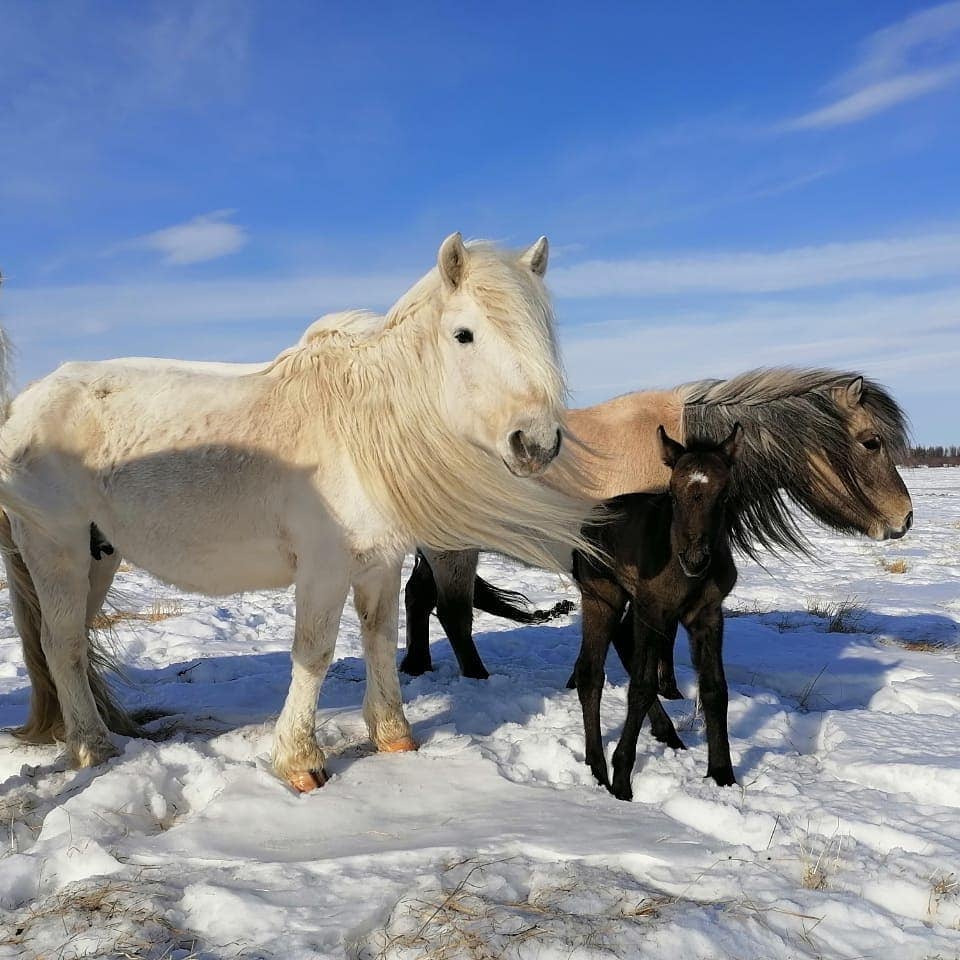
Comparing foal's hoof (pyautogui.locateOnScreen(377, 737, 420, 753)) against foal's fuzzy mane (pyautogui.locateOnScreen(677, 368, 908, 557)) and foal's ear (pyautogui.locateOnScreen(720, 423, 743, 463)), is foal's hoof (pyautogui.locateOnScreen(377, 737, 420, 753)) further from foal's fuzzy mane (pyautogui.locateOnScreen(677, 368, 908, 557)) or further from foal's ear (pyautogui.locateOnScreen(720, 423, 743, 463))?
foal's fuzzy mane (pyautogui.locateOnScreen(677, 368, 908, 557))

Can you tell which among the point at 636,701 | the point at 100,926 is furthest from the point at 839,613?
the point at 100,926

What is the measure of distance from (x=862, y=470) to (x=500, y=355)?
2.56m

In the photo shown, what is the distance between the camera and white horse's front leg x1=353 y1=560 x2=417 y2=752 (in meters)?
3.94

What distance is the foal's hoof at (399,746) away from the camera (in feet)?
12.9

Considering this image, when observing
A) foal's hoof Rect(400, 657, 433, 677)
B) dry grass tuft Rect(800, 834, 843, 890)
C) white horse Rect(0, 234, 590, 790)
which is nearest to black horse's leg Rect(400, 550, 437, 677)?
foal's hoof Rect(400, 657, 433, 677)

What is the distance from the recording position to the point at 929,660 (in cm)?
572

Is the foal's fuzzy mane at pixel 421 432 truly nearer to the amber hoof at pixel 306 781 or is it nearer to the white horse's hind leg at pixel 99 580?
the amber hoof at pixel 306 781

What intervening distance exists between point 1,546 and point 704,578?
11.4ft

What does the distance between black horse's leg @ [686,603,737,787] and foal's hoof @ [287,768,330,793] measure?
1686 mm

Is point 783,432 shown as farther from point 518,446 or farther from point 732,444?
point 518,446

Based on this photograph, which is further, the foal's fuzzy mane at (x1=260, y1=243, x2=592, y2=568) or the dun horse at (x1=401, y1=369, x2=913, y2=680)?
the dun horse at (x1=401, y1=369, x2=913, y2=680)

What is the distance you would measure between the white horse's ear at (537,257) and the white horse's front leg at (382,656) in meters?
1.48

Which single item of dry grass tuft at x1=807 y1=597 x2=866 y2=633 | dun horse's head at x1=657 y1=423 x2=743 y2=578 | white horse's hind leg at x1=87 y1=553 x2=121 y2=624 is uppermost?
dun horse's head at x1=657 y1=423 x2=743 y2=578

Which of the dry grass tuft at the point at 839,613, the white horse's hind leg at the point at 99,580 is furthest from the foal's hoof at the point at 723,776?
the dry grass tuft at the point at 839,613
